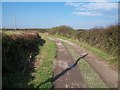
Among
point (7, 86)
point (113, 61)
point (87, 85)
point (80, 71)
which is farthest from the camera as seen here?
point (113, 61)

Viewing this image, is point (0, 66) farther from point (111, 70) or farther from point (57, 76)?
point (111, 70)

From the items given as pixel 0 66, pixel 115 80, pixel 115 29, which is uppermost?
pixel 115 29

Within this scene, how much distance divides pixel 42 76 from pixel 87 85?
2.19 m

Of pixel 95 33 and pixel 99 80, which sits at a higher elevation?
pixel 95 33

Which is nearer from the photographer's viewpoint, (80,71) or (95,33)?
(80,71)

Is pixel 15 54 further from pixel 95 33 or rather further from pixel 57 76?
pixel 95 33

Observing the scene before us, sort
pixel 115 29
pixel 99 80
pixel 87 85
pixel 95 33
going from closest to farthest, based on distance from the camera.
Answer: pixel 87 85 < pixel 99 80 < pixel 115 29 < pixel 95 33

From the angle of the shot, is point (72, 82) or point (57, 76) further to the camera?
point (57, 76)

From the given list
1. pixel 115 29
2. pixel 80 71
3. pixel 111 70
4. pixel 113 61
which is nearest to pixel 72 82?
pixel 80 71

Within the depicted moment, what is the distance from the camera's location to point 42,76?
34.4 ft

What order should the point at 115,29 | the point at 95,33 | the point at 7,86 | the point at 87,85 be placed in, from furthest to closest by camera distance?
the point at 95,33, the point at 115,29, the point at 87,85, the point at 7,86

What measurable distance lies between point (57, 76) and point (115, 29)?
30.9 ft

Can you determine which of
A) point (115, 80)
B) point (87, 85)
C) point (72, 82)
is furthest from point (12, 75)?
point (115, 80)

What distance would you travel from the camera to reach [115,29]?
18.7m
